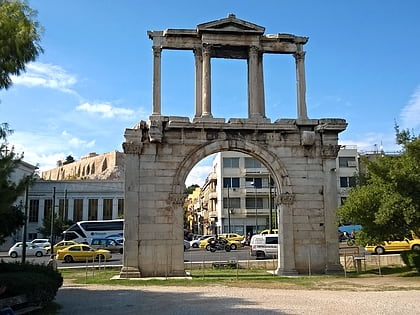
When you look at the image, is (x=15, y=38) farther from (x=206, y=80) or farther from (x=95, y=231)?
(x=95, y=231)

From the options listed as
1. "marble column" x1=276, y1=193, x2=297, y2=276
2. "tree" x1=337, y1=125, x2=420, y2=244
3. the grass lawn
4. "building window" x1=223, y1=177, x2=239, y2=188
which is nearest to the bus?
"building window" x1=223, y1=177, x2=239, y2=188

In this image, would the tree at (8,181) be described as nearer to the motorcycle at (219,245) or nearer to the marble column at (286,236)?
the marble column at (286,236)

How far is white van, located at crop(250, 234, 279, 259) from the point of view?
3369 centimetres

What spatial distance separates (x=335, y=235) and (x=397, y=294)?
707cm

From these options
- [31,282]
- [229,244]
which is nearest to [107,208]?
[229,244]

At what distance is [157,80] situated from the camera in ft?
72.0

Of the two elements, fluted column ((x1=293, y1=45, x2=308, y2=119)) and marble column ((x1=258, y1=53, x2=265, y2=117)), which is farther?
fluted column ((x1=293, y1=45, x2=308, y2=119))

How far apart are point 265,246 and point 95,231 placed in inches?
774

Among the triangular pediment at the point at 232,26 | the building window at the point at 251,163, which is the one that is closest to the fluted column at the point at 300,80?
the triangular pediment at the point at 232,26

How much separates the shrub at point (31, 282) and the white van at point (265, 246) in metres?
22.4

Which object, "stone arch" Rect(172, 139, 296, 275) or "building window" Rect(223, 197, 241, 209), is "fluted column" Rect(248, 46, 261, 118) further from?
"building window" Rect(223, 197, 241, 209)

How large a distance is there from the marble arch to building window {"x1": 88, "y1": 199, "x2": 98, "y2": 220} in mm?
47966

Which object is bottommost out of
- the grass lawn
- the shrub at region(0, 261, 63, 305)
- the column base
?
the grass lawn

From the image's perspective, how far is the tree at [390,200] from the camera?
60.8 feet
